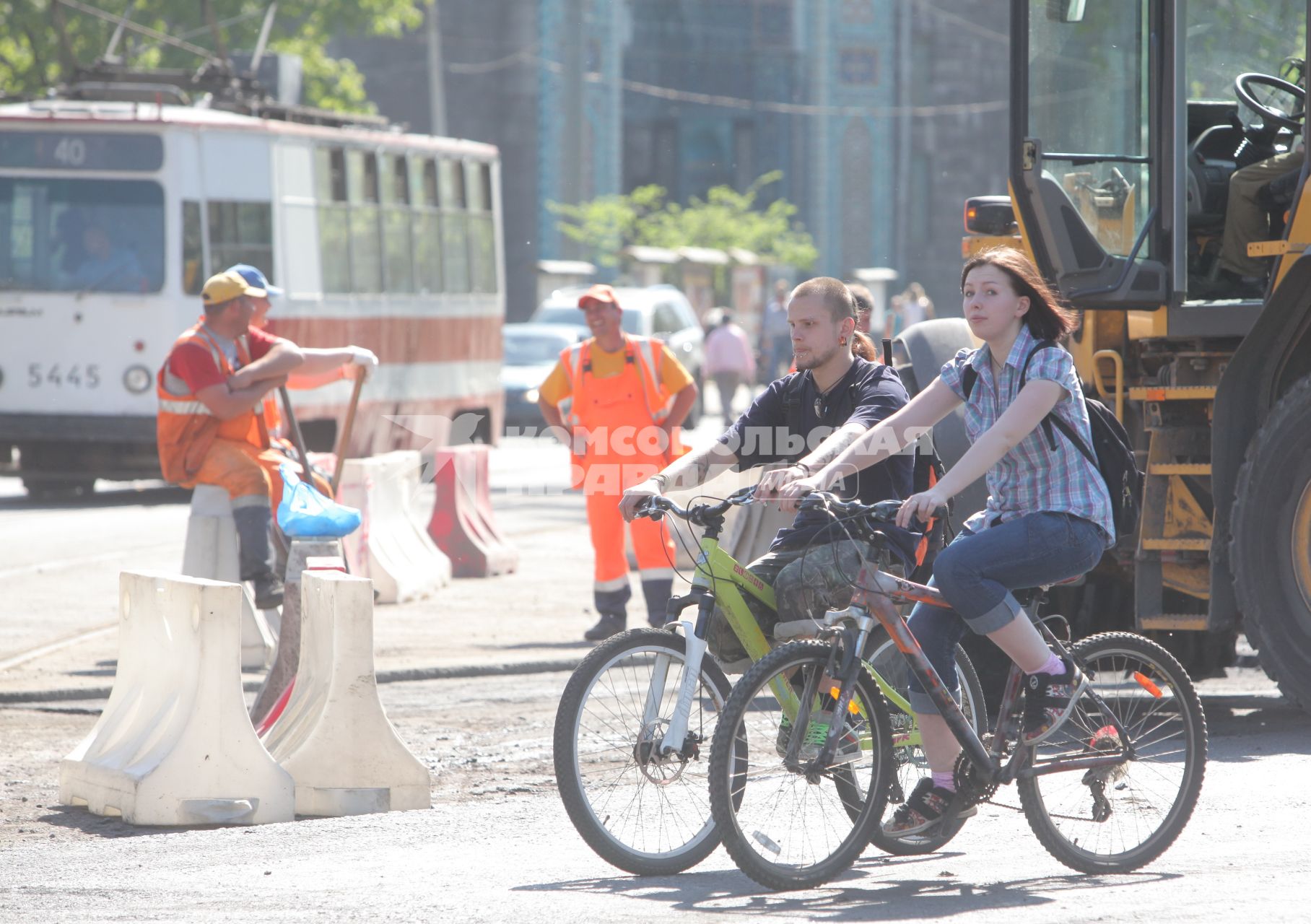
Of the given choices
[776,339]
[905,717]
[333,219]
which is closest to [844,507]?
[905,717]

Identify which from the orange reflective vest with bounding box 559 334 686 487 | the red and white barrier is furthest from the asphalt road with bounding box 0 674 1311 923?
the red and white barrier

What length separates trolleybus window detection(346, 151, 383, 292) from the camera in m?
18.8

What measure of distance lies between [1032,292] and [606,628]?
5280mm

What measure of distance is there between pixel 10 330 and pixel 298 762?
1179 centimetres

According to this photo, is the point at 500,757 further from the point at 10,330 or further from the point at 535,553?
the point at 10,330

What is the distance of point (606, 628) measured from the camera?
33.8 ft

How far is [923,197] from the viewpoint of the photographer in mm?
57000

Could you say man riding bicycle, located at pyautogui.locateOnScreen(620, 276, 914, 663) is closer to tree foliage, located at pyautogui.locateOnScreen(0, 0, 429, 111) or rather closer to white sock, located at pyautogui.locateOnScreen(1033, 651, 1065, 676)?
white sock, located at pyautogui.locateOnScreen(1033, 651, 1065, 676)

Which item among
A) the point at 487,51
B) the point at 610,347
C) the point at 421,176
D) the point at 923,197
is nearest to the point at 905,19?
the point at 923,197

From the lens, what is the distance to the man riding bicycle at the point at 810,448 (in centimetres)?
552

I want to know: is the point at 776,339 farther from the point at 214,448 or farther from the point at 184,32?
the point at 214,448

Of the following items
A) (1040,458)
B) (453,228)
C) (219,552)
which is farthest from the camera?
(453,228)

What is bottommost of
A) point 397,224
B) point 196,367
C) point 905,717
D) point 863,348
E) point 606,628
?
point 606,628

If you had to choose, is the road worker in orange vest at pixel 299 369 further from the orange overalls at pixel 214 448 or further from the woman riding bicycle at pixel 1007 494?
the woman riding bicycle at pixel 1007 494
